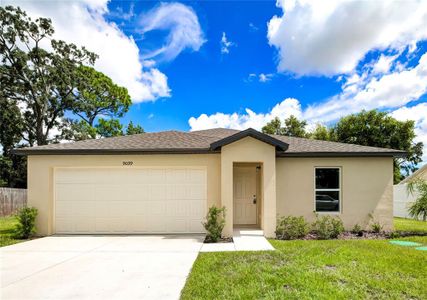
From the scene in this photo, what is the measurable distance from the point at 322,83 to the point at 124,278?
17005 millimetres

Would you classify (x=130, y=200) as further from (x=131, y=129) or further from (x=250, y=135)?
(x=131, y=129)

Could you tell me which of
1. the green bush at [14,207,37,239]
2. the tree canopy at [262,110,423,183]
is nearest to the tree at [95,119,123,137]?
the tree canopy at [262,110,423,183]

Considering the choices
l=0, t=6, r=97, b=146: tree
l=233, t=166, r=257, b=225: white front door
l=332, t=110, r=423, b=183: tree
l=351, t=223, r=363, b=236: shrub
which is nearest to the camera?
l=351, t=223, r=363, b=236: shrub

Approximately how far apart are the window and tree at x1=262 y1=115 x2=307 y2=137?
70.4 ft

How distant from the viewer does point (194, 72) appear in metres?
16.8

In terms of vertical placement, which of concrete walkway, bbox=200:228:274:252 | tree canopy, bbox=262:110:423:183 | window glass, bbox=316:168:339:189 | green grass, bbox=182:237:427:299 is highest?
tree canopy, bbox=262:110:423:183

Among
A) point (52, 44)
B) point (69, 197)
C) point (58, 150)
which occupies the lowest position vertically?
point (69, 197)

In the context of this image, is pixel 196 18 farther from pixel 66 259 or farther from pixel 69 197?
pixel 66 259

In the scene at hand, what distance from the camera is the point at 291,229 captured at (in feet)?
31.9

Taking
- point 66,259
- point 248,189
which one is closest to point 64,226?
point 66,259

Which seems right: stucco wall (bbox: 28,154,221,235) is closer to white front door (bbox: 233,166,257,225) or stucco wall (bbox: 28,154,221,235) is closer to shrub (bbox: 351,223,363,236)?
white front door (bbox: 233,166,257,225)

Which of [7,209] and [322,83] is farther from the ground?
[322,83]

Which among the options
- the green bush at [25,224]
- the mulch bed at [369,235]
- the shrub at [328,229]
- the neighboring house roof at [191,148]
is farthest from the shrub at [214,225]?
the green bush at [25,224]

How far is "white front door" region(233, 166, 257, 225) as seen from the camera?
1202 cm
